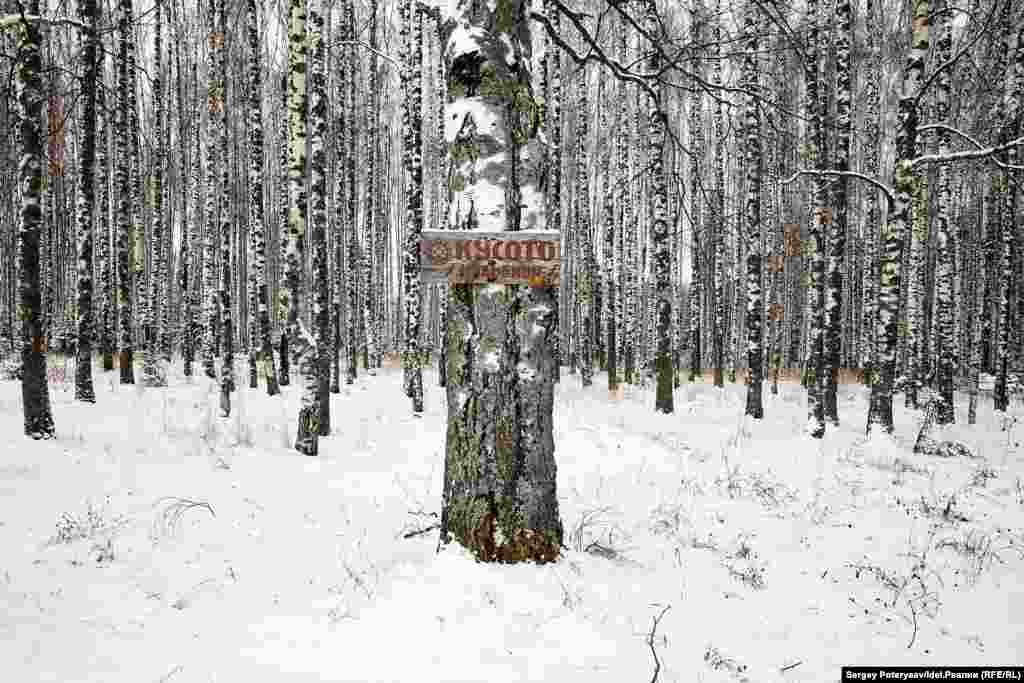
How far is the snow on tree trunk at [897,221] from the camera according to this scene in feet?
31.3

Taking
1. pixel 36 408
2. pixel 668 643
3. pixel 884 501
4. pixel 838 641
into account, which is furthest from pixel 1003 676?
pixel 36 408

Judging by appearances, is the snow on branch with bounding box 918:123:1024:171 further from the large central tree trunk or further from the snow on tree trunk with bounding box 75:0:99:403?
the snow on tree trunk with bounding box 75:0:99:403

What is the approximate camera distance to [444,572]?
3164 mm

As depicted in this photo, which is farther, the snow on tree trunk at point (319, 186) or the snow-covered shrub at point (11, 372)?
the snow-covered shrub at point (11, 372)

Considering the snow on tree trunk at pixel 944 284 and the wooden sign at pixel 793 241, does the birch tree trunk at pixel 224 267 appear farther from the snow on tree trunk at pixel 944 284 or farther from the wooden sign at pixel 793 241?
the wooden sign at pixel 793 241

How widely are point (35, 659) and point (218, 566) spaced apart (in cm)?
118

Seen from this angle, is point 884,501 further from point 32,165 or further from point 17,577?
point 32,165

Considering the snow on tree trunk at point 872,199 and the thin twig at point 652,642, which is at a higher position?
the snow on tree trunk at point 872,199

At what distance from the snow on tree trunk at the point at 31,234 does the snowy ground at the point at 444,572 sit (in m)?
0.43

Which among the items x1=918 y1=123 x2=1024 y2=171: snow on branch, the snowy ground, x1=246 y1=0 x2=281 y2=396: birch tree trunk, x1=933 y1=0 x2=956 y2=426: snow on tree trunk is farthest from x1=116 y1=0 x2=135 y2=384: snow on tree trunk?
x1=933 y1=0 x2=956 y2=426: snow on tree trunk

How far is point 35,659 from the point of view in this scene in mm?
2477

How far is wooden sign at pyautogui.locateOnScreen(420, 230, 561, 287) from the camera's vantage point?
317cm

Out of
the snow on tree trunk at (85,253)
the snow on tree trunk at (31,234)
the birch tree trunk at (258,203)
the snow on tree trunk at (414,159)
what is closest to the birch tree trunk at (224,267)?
the birch tree trunk at (258,203)

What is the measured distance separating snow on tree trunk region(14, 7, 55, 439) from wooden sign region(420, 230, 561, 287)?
5501 mm
